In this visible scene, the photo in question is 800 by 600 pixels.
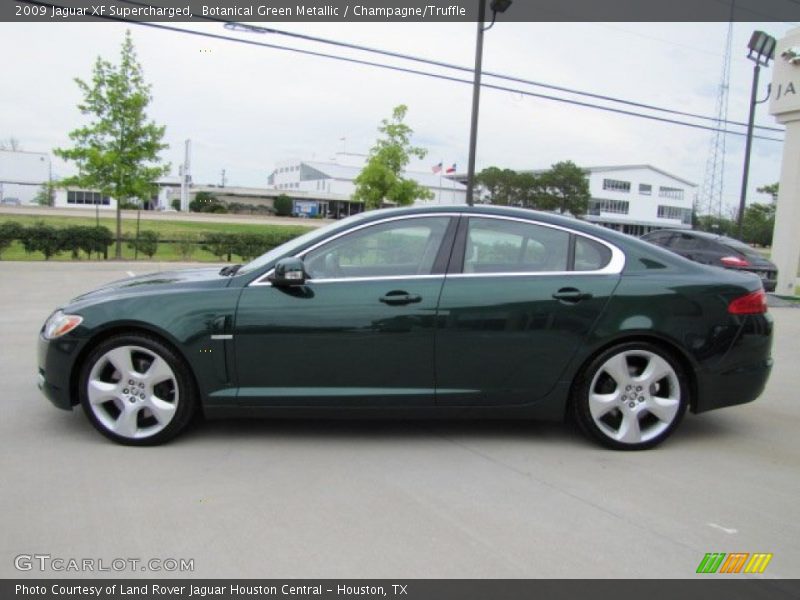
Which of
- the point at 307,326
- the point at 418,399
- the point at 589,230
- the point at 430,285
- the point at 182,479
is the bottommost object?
the point at 182,479

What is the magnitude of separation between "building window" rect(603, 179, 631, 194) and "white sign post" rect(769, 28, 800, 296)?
72897 mm

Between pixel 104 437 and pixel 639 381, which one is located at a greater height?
pixel 639 381

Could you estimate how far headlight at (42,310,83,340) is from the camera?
167 inches

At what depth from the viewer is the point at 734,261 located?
13.9m

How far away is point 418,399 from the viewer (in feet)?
14.0

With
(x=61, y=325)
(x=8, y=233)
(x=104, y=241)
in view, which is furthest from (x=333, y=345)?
(x=104, y=241)

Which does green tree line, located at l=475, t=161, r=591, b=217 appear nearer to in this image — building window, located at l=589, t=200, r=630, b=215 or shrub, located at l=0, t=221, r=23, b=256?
building window, located at l=589, t=200, r=630, b=215

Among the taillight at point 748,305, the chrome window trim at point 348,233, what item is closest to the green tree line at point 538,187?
the taillight at point 748,305

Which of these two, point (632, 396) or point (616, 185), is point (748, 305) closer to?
point (632, 396)

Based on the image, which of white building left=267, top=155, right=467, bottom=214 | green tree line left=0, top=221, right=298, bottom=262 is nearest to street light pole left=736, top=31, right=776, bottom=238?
green tree line left=0, top=221, right=298, bottom=262
